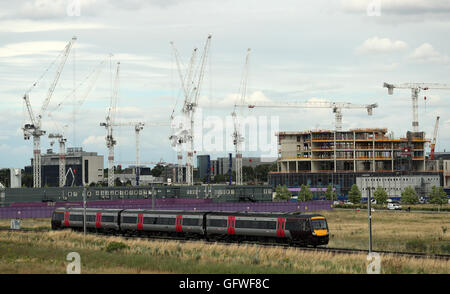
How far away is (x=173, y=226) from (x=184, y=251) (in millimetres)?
14587

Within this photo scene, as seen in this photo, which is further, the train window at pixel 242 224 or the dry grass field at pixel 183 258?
the train window at pixel 242 224

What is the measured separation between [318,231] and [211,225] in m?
11.9

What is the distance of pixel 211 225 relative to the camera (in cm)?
6384

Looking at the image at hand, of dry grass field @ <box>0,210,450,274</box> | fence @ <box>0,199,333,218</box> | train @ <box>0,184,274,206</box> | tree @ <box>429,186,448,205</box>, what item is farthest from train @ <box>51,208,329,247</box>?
tree @ <box>429,186,448,205</box>

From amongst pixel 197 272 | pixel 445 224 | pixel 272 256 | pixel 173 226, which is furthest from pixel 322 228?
pixel 445 224

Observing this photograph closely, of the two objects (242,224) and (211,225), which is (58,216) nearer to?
(211,225)

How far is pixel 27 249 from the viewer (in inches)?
2007

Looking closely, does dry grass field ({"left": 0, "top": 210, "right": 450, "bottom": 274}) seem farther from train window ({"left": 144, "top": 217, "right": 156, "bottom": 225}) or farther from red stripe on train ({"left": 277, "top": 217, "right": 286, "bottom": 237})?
train window ({"left": 144, "top": 217, "right": 156, "bottom": 225})

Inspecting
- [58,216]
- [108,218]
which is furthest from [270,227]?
[58,216]

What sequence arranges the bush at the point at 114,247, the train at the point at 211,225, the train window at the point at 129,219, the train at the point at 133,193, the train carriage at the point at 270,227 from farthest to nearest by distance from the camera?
1. the train at the point at 133,193
2. the train window at the point at 129,219
3. the train at the point at 211,225
4. the train carriage at the point at 270,227
5. the bush at the point at 114,247

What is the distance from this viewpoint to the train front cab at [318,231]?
56.4m

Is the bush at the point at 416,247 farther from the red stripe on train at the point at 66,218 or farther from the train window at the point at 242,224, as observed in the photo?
the red stripe on train at the point at 66,218

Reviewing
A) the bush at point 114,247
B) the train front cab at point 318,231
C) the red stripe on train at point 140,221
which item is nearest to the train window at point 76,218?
the red stripe on train at point 140,221
